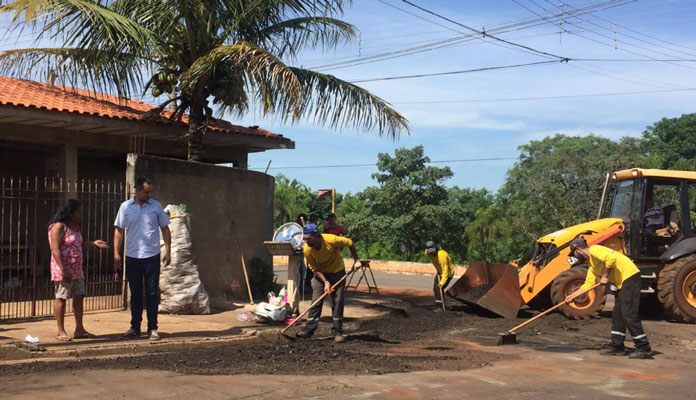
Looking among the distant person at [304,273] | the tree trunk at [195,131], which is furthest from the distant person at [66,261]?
the distant person at [304,273]

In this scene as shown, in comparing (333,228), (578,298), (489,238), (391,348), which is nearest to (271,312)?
(391,348)

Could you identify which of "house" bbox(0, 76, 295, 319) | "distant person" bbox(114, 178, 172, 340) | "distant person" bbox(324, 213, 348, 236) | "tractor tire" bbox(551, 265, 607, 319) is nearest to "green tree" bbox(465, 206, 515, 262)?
"house" bbox(0, 76, 295, 319)

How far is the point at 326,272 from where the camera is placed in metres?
9.59

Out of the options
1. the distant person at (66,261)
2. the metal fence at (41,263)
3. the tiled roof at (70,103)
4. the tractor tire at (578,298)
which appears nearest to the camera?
the distant person at (66,261)

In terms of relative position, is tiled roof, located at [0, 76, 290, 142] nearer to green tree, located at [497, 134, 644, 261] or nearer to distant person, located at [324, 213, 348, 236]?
distant person, located at [324, 213, 348, 236]

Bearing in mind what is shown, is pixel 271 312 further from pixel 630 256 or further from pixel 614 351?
pixel 630 256

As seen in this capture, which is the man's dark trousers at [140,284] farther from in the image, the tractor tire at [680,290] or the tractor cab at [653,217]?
the tractor tire at [680,290]

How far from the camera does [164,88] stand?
501 inches

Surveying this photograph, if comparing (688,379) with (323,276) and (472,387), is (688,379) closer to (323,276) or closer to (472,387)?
(472,387)

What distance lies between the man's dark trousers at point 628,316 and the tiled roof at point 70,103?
339 inches

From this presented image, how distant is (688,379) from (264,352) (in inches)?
174

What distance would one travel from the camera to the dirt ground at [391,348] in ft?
23.3

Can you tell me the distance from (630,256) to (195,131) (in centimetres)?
787

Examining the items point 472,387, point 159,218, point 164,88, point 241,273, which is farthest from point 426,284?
point 472,387
